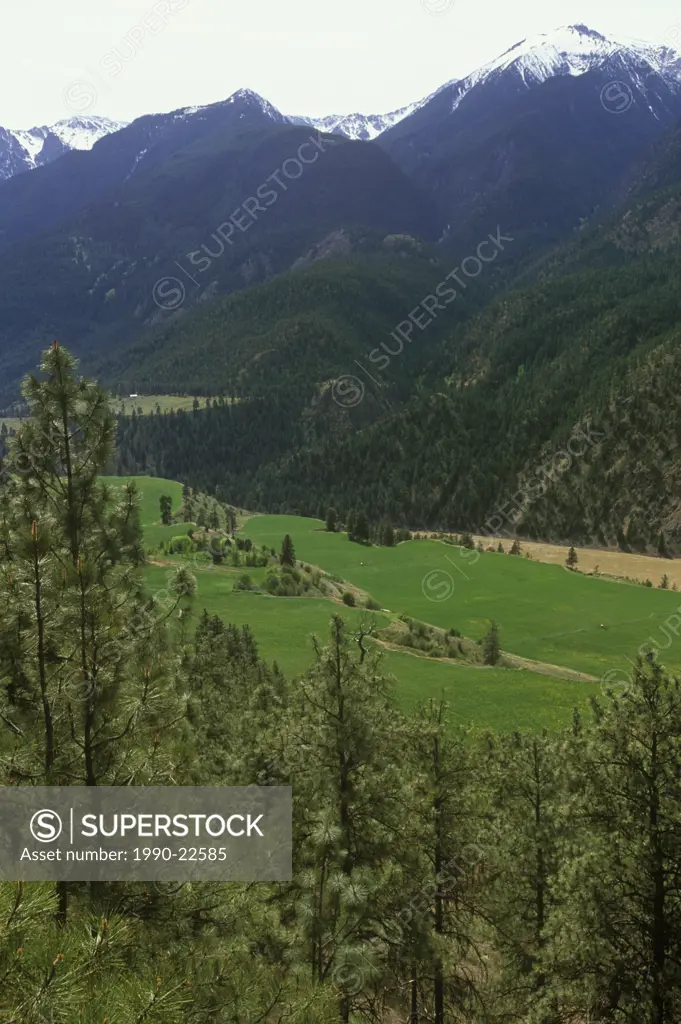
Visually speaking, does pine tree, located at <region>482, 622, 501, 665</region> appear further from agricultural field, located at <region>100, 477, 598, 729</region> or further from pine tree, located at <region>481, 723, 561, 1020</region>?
pine tree, located at <region>481, 723, 561, 1020</region>

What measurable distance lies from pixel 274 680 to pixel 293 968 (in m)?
11.2

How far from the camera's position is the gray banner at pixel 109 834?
22.1 feet

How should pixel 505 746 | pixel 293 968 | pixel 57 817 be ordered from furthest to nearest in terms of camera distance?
pixel 505 746, pixel 293 968, pixel 57 817

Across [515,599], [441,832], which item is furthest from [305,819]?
[515,599]

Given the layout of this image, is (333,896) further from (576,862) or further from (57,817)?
(57,817)

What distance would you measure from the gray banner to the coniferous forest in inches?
A: 7.1

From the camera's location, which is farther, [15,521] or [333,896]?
[333,896]

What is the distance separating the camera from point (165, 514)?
58.5 m

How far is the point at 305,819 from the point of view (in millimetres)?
11258

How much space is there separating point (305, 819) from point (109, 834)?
4.91 meters

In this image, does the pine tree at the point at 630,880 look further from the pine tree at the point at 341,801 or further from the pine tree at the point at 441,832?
the pine tree at the point at 341,801

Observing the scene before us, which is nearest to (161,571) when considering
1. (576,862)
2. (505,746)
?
(505,746)

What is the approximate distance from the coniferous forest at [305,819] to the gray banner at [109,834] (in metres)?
0.18

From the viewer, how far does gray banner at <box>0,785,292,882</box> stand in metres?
6.73
